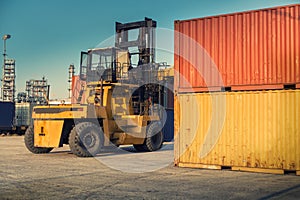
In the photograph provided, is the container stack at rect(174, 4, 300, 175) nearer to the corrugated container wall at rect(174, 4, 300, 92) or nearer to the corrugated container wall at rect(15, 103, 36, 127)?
the corrugated container wall at rect(174, 4, 300, 92)

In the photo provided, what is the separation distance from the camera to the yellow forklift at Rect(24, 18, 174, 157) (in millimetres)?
15680

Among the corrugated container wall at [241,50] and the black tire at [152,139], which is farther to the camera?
the black tire at [152,139]

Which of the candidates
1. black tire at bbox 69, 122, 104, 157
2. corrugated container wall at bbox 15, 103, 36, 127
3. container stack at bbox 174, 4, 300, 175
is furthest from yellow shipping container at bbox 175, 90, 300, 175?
corrugated container wall at bbox 15, 103, 36, 127

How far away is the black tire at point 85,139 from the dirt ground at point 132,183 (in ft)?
→ 6.16

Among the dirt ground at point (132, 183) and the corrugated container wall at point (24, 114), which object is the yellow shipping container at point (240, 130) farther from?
the corrugated container wall at point (24, 114)

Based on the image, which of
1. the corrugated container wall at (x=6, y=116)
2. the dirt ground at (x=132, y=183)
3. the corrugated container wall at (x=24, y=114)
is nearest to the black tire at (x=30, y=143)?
the dirt ground at (x=132, y=183)

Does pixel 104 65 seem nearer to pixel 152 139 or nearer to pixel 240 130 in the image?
pixel 152 139

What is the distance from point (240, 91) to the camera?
12.0 meters

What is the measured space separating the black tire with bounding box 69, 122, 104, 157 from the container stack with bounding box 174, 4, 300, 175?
404cm

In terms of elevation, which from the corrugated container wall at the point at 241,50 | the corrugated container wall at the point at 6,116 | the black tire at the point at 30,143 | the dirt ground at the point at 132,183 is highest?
the corrugated container wall at the point at 241,50

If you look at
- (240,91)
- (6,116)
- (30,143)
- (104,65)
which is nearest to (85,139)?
(30,143)

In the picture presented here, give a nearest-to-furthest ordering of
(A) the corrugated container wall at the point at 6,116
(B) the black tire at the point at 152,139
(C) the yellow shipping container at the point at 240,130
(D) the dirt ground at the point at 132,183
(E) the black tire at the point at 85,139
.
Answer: (D) the dirt ground at the point at 132,183
(C) the yellow shipping container at the point at 240,130
(E) the black tire at the point at 85,139
(B) the black tire at the point at 152,139
(A) the corrugated container wall at the point at 6,116

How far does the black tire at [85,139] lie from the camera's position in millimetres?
15188

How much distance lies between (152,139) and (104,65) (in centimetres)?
396
